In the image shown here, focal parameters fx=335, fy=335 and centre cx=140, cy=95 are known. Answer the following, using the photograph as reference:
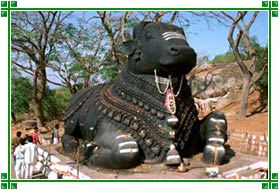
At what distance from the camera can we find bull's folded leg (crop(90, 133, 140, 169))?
4598 mm

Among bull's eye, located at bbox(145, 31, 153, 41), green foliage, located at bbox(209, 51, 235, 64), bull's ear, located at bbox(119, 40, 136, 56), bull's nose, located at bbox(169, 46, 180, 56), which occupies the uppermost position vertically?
green foliage, located at bbox(209, 51, 235, 64)

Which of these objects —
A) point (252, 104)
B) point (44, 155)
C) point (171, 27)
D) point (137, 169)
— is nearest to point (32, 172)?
point (44, 155)

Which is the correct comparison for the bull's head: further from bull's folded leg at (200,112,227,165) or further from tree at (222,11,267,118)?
tree at (222,11,267,118)

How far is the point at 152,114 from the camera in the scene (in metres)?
5.05

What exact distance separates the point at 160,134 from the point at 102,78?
12.7 metres

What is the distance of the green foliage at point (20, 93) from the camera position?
19672mm

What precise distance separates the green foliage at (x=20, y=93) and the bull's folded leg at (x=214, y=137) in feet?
53.2

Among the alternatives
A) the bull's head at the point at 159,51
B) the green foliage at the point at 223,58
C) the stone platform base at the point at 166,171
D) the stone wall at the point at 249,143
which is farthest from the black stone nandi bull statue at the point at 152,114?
the green foliage at the point at 223,58

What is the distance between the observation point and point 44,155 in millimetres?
6074

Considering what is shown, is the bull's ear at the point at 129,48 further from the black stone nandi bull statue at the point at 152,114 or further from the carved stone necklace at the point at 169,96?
the carved stone necklace at the point at 169,96

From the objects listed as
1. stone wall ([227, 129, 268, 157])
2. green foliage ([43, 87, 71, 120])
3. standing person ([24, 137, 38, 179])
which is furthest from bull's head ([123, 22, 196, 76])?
green foliage ([43, 87, 71, 120])

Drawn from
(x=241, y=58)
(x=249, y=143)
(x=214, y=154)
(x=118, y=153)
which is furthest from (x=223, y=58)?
(x=118, y=153)

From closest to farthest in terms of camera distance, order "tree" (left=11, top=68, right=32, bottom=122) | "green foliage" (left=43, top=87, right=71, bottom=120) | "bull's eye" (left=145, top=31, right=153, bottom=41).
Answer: "bull's eye" (left=145, top=31, right=153, bottom=41), "tree" (left=11, top=68, right=32, bottom=122), "green foliage" (left=43, top=87, right=71, bottom=120)

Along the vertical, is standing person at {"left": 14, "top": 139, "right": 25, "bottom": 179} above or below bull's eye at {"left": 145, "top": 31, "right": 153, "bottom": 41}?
below
